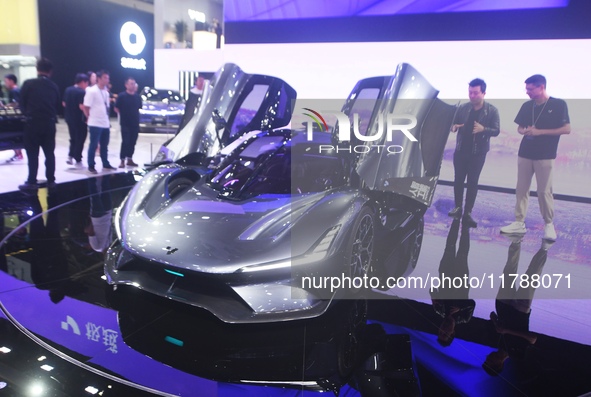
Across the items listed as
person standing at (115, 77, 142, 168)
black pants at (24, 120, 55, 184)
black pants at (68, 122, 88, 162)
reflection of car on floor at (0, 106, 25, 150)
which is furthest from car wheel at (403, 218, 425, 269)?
black pants at (68, 122, 88, 162)

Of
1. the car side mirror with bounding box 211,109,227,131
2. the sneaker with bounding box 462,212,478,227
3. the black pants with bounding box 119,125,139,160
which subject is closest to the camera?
the car side mirror with bounding box 211,109,227,131

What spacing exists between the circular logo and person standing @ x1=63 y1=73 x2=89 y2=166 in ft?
33.9

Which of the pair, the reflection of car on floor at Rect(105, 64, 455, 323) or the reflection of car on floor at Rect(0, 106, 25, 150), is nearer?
the reflection of car on floor at Rect(105, 64, 455, 323)

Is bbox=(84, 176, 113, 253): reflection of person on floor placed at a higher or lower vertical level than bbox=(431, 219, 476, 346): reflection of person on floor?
higher

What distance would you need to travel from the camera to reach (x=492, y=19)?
5.37 metres

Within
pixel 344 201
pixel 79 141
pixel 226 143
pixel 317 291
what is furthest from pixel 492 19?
pixel 79 141

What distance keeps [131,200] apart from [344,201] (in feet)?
4.85

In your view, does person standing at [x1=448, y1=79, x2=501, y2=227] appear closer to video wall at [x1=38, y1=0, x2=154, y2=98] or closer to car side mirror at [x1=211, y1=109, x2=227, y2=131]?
car side mirror at [x1=211, y1=109, x2=227, y2=131]

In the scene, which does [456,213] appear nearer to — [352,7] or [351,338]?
[352,7]

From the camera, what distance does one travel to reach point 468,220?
5312 mm

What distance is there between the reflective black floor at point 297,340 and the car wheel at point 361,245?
0.23 meters

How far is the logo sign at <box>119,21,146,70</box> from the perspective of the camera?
664 inches

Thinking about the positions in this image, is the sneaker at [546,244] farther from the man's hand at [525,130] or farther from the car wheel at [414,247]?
the car wheel at [414,247]

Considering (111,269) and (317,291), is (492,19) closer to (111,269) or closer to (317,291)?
(317,291)
